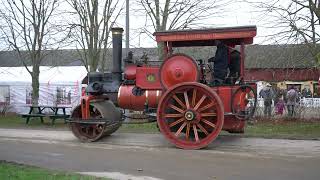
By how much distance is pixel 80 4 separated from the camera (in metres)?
23.0

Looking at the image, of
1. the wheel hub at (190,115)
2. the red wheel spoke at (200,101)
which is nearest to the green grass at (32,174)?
the wheel hub at (190,115)

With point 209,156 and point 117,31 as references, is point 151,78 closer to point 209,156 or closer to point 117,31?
point 117,31

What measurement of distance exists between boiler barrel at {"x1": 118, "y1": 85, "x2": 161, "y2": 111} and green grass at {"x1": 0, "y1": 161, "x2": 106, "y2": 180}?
399cm

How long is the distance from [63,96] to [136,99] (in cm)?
1570

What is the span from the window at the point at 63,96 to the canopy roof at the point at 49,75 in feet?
1.26

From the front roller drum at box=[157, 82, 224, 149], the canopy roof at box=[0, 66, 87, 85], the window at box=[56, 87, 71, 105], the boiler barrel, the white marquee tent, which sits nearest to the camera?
the front roller drum at box=[157, 82, 224, 149]

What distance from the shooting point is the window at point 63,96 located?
89.1 feet

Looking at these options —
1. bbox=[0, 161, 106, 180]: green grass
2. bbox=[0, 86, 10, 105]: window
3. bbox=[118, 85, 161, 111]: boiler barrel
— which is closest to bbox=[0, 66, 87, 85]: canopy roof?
bbox=[0, 86, 10, 105]: window

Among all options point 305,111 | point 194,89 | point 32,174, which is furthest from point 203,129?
point 305,111

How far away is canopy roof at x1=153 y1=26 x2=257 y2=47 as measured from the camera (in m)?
11.2

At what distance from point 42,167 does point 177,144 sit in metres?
3.32

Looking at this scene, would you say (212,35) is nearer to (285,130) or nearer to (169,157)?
(169,157)

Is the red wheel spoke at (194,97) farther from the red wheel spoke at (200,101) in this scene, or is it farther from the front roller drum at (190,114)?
the red wheel spoke at (200,101)

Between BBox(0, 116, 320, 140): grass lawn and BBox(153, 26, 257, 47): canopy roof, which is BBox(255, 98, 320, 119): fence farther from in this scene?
BBox(153, 26, 257, 47): canopy roof
